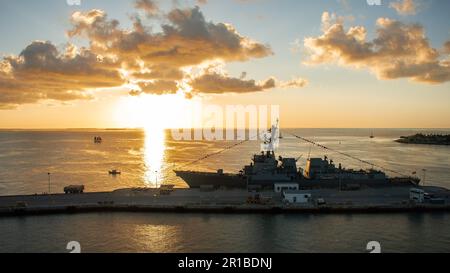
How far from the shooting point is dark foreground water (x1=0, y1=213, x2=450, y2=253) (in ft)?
114

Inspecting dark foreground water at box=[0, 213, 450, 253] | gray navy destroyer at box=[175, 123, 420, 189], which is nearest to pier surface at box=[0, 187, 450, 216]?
dark foreground water at box=[0, 213, 450, 253]

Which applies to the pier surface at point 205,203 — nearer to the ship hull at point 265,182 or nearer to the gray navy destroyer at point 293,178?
the ship hull at point 265,182

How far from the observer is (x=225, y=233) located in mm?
38812

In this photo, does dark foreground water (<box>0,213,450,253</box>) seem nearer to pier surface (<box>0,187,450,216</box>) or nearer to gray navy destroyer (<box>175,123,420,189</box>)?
pier surface (<box>0,187,450,216</box>)

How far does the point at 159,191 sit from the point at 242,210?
647 inches

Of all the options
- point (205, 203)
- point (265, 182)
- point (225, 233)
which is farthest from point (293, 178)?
point (225, 233)

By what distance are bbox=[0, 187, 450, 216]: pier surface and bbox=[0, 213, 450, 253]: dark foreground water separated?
1.66 meters

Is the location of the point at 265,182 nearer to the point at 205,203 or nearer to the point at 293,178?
the point at 293,178

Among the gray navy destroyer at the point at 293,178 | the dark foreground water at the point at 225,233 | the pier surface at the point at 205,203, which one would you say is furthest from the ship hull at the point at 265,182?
the dark foreground water at the point at 225,233

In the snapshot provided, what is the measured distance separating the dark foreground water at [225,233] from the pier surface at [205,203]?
1.66m
